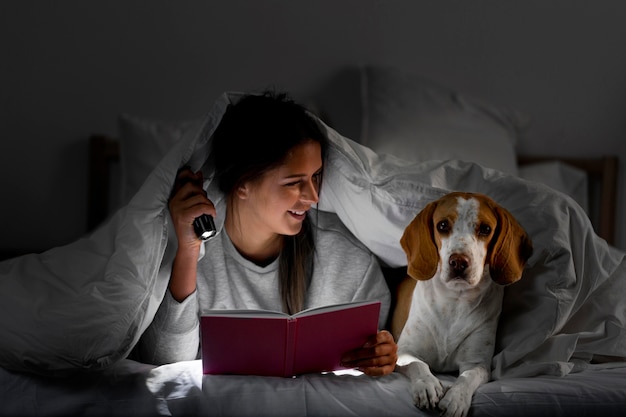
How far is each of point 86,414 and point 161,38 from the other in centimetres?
160

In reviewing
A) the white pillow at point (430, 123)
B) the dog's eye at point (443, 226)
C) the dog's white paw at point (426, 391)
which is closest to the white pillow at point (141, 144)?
the white pillow at point (430, 123)

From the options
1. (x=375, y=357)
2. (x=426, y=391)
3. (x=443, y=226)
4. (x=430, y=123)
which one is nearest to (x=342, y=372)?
(x=375, y=357)

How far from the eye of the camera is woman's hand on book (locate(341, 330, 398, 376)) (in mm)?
1230

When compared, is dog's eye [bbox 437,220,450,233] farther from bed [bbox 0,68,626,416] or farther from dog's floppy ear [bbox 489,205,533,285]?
bed [bbox 0,68,626,416]

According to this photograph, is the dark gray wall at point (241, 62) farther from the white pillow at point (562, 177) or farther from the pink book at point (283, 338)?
the pink book at point (283, 338)

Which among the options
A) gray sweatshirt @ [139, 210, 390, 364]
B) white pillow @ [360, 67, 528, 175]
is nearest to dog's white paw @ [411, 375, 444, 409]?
gray sweatshirt @ [139, 210, 390, 364]

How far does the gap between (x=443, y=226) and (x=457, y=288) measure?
4.7 inches

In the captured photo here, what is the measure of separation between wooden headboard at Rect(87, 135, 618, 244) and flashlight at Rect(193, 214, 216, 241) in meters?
1.23

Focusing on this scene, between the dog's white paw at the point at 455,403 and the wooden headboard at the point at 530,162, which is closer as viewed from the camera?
the dog's white paw at the point at 455,403

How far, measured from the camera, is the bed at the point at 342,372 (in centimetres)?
114

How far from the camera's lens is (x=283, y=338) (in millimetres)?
1171

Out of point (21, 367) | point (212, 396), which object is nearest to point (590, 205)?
point (212, 396)

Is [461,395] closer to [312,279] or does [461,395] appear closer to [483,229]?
[483,229]

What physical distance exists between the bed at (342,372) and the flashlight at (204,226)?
6 cm
